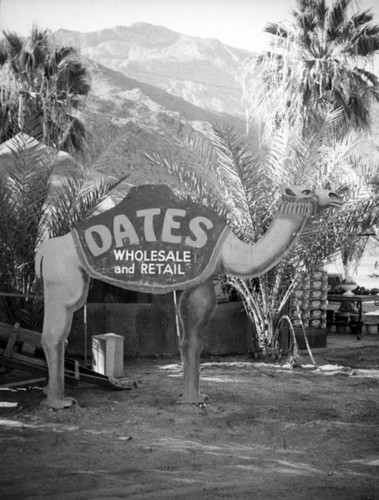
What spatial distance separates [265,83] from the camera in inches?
606

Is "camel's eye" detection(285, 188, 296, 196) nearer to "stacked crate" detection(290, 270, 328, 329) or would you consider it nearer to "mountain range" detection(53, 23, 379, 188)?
"stacked crate" detection(290, 270, 328, 329)

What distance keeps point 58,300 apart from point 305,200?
2438 millimetres

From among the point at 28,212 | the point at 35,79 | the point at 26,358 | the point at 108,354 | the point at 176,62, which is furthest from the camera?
the point at 176,62

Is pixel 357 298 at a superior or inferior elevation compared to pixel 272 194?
inferior

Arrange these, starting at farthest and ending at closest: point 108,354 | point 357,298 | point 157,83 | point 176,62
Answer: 1. point 157,83
2. point 176,62
3. point 357,298
4. point 108,354

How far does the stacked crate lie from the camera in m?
10.9

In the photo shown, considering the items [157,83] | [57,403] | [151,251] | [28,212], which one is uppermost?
[157,83]

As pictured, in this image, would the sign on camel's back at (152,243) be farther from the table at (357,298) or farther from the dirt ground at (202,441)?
the table at (357,298)

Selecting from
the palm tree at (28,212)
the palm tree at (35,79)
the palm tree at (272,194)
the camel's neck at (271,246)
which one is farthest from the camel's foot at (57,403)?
the palm tree at (35,79)

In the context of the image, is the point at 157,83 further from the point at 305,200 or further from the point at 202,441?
the point at 202,441

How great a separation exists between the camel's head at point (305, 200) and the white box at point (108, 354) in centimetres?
271

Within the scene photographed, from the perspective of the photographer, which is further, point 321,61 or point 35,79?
point 35,79

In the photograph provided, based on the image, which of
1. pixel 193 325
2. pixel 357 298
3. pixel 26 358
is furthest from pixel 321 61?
pixel 26 358

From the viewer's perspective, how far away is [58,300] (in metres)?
6.58
